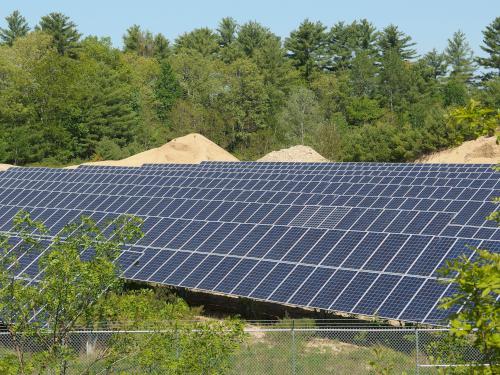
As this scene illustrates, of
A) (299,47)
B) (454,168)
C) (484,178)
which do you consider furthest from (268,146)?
(484,178)

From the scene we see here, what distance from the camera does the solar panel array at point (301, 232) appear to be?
2253 centimetres

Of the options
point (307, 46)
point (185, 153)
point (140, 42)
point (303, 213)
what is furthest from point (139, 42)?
point (303, 213)

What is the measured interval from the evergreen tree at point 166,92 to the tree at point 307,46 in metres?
21.7

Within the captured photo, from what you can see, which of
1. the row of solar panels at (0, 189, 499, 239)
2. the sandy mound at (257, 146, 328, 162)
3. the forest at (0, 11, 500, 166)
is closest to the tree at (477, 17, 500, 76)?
the forest at (0, 11, 500, 166)

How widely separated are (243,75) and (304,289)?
247ft

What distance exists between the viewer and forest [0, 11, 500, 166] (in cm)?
8338

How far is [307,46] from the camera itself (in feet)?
388

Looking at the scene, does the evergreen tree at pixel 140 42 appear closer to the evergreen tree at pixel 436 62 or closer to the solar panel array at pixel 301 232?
the evergreen tree at pixel 436 62

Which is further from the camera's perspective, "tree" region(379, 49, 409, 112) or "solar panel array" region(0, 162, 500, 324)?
"tree" region(379, 49, 409, 112)

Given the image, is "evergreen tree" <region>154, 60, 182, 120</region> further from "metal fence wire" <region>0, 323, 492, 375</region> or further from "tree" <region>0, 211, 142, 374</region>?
"tree" <region>0, 211, 142, 374</region>

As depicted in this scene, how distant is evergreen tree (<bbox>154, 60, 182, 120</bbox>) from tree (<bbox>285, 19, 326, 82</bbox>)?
21746 millimetres

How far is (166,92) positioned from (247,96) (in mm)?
11890

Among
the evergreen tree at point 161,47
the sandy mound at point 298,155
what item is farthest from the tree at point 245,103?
the evergreen tree at point 161,47

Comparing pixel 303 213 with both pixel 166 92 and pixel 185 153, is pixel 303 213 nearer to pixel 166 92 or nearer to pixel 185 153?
pixel 185 153
